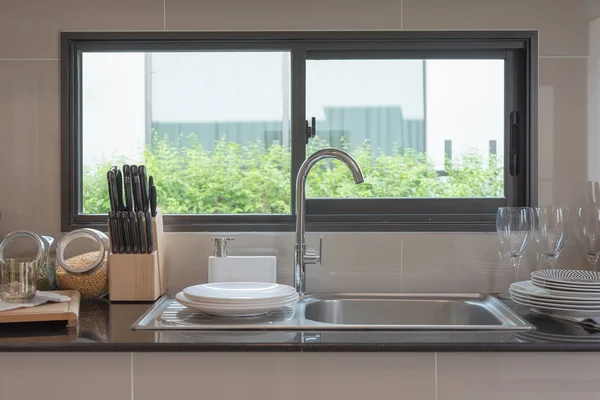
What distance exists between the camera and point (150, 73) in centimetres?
251

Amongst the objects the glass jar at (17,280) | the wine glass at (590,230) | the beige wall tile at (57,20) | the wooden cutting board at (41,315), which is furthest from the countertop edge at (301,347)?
the beige wall tile at (57,20)

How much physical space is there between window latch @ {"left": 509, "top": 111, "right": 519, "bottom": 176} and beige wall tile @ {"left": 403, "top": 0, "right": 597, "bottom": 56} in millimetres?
215

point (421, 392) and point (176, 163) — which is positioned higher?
point (176, 163)

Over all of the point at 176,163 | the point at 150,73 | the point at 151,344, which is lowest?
the point at 151,344

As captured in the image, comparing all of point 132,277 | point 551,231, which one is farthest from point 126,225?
point 551,231

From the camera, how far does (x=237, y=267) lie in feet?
6.68

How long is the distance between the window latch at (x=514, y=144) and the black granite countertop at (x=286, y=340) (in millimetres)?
725

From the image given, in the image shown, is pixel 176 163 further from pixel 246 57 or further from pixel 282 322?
pixel 282 322

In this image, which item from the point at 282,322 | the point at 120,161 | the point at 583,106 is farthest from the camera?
the point at 120,161

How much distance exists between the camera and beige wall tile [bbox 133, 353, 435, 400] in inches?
58.5

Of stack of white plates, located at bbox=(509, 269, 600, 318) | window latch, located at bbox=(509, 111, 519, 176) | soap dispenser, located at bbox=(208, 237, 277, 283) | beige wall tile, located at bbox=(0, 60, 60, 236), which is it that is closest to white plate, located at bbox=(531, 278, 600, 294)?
stack of white plates, located at bbox=(509, 269, 600, 318)

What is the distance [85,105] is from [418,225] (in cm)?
113

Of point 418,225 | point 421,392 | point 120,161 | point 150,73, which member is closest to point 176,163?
point 120,161

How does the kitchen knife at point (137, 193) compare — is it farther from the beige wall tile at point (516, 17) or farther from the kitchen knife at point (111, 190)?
the beige wall tile at point (516, 17)
